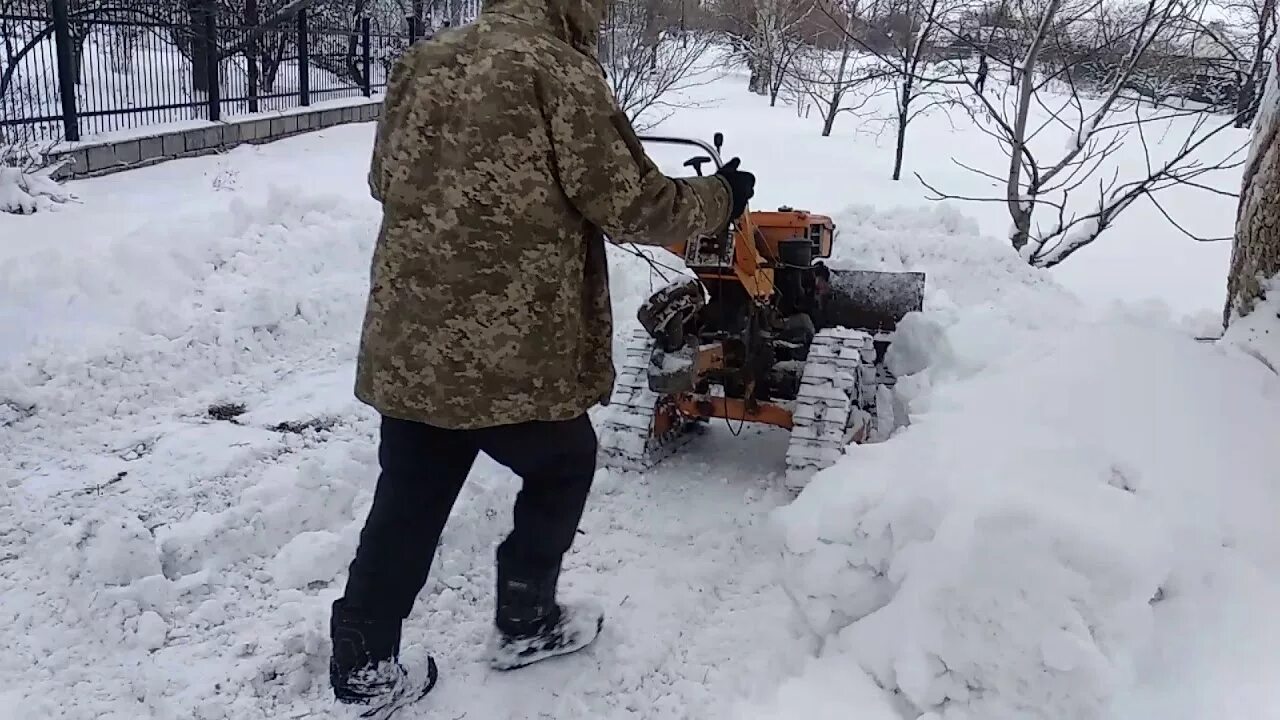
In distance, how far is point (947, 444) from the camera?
11.3 feet

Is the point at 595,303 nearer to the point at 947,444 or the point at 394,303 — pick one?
the point at 394,303

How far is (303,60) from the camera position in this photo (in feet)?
50.1

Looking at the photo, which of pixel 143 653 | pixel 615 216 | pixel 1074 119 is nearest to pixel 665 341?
pixel 615 216

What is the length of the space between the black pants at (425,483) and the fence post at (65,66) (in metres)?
8.99

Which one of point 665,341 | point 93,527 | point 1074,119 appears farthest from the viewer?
point 1074,119

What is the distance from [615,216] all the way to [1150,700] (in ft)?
5.84

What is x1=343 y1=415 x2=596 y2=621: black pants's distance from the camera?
2.74 m

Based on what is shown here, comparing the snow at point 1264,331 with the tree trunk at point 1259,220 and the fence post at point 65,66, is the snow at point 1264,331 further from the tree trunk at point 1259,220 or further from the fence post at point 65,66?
the fence post at point 65,66

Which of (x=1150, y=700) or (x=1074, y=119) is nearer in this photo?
(x=1150, y=700)

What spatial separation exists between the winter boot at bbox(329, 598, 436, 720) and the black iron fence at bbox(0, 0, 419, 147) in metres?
7.87

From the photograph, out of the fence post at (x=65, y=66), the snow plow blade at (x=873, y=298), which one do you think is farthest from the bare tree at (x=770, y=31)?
the snow plow blade at (x=873, y=298)

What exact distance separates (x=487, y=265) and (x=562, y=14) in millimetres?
646

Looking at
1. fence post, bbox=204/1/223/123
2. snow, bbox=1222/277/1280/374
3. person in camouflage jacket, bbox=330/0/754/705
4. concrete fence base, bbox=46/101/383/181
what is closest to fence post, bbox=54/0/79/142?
concrete fence base, bbox=46/101/383/181

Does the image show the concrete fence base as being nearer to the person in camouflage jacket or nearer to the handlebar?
the handlebar
